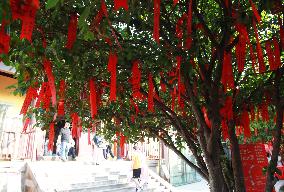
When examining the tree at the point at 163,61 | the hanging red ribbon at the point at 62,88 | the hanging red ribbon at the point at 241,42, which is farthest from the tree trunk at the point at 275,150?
the hanging red ribbon at the point at 62,88

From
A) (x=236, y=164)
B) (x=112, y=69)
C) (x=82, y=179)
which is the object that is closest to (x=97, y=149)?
(x=82, y=179)

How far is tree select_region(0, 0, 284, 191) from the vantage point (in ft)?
10.8

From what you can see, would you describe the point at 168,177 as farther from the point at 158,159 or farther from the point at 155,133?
the point at 155,133

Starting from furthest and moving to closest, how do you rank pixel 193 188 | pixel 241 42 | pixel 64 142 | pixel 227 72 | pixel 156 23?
pixel 193 188 → pixel 64 142 → pixel 227 72 → pixel 241 42 → pixel 156 23

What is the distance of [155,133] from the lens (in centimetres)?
605

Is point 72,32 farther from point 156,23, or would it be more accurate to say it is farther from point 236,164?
point 236,164

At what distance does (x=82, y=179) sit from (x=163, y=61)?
7849 millimetres

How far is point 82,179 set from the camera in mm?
10211

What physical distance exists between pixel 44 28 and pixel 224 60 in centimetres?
234

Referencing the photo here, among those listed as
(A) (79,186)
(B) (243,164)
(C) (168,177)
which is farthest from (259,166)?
(C) (168,177)

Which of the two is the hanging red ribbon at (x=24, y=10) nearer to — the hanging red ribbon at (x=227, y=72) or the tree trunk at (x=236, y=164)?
the hanging red ribbon at (x=227, y=72)

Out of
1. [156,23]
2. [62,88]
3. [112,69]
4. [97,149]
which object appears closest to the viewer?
[156,23]

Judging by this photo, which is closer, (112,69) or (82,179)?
(112,69)

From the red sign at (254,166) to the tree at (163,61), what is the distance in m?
0.30
